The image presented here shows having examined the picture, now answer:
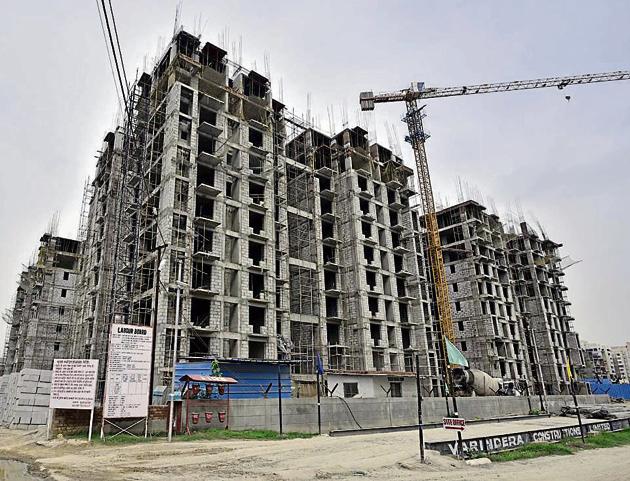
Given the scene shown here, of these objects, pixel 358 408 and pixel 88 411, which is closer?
pixel 88 411

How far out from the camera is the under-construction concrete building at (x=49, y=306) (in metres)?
56.6

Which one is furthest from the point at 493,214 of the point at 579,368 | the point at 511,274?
the point at 579,368

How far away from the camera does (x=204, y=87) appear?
45938mm

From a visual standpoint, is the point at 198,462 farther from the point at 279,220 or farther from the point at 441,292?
the point at 441,292

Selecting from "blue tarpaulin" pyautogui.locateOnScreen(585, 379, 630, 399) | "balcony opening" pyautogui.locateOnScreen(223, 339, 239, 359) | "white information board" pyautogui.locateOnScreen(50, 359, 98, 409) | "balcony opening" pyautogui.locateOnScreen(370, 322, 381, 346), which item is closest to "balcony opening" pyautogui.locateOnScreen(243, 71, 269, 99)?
"balcony opening" pyautogui.locateOnScreen(223, 339, 239, 359)

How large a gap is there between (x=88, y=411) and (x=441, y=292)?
5075 cm

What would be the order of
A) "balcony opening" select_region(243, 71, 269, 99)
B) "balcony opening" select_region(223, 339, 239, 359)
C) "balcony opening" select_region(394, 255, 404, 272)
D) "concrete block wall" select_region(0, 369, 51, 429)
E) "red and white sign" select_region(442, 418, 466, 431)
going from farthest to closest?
1. "balcony opening" select_region(394, 255, 404, 272)
2. "balcony opening" select_region(243, 71, 269, 99)
3. "balcony opening" select_region(223, 339, 239, 359)
4. "concrete block wall" select_region(0, 369, 51, 429)
5. "red and white sign" select_region(442, 418, 466, 431)

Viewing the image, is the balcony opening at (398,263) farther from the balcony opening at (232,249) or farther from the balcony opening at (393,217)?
the balcony opening at (232,249)

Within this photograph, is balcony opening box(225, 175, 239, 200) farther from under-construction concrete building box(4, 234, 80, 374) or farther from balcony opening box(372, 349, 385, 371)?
under-construction concrete building box(4, 234, 80, 374)

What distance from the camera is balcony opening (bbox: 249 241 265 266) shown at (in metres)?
43.5

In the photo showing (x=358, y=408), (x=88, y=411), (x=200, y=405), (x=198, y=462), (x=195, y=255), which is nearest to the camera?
(x=198, y=462)

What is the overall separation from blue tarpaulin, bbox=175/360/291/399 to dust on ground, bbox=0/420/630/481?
1101cm

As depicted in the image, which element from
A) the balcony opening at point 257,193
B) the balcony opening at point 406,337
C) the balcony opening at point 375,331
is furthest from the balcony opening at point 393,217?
the balcony opening at point 257,193

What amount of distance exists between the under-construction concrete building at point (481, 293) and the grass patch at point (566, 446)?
38.6m
